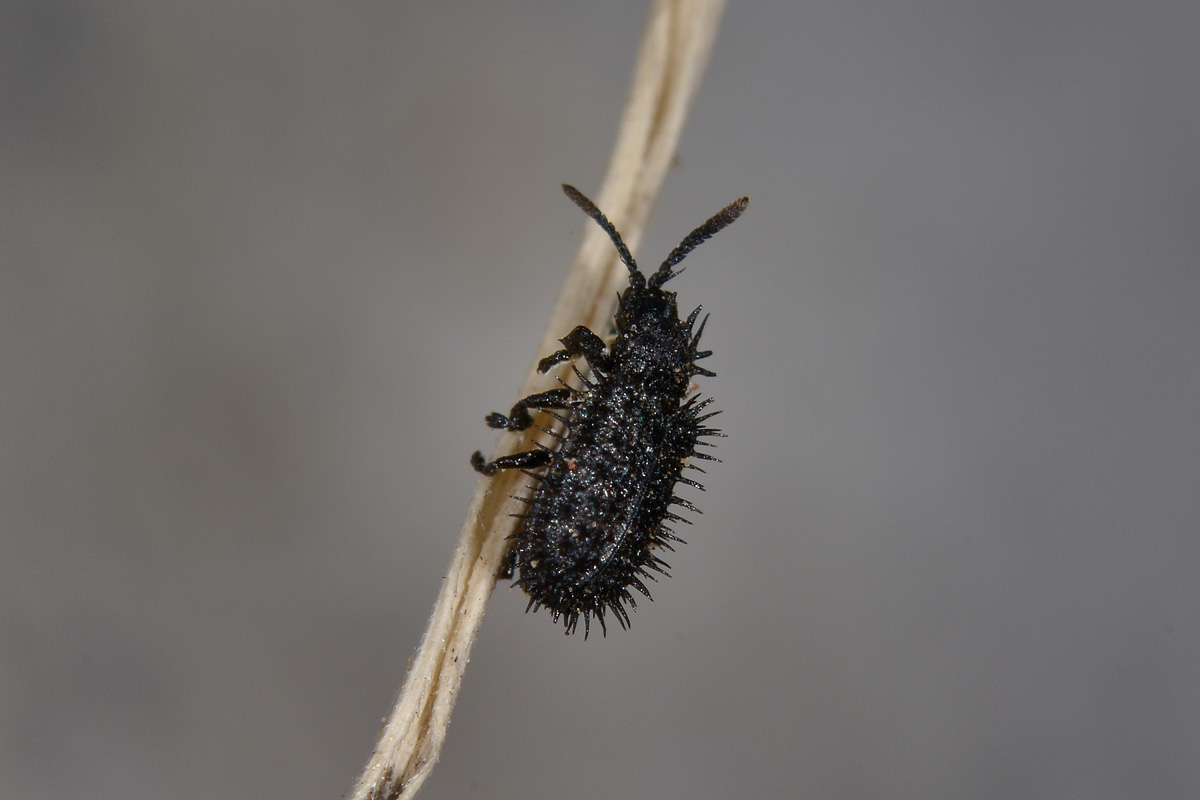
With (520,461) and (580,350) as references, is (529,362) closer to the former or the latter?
(580,350)

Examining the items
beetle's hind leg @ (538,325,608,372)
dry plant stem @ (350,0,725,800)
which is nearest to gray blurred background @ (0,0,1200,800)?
beetle's hind leg @ (538,325,608,372)

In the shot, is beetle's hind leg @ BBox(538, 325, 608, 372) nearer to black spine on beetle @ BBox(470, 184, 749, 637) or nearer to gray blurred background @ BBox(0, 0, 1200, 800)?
black spine on beetle @ BBox(470, 184, 749, 637)

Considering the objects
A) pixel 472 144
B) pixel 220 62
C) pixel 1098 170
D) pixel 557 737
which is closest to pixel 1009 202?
pixel 1098 170

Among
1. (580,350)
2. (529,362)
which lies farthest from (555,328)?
(529,362)

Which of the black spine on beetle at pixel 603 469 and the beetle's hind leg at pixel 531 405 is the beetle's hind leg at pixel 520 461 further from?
the beetle's hind leg at pixel 531 405

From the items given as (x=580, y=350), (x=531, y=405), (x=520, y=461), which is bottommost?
(x=520, y=461)
